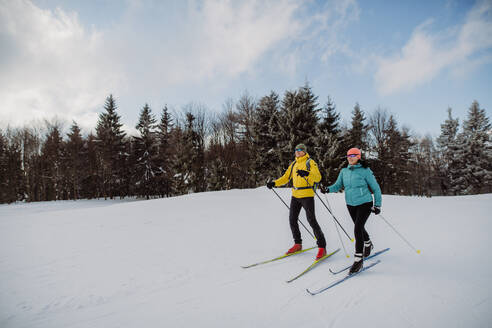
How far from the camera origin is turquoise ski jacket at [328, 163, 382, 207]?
3.49 meters

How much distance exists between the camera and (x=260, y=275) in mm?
3363

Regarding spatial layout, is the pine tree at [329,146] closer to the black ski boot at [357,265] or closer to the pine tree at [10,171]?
the black ski boot at [357,265]

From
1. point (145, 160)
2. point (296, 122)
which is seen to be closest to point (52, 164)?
point (145, 160)

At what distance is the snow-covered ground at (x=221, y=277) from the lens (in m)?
2.28

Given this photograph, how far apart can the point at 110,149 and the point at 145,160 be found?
4596mm

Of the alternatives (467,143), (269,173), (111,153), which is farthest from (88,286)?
(467,143)

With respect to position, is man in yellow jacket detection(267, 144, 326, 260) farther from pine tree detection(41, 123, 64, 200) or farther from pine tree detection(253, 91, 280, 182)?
pine tree detection(41, 123, 64, 200)

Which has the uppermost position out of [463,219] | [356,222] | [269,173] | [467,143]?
[467,143]

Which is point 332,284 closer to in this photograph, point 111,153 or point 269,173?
point 269,173

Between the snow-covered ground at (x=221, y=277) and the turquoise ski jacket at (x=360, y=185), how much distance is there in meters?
1.05

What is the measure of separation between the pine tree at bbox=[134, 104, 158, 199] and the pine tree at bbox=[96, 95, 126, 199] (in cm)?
240

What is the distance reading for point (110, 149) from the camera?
93.9 ft

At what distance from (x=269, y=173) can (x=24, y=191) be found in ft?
101

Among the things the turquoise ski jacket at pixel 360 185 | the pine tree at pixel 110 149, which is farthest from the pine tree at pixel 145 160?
the turquoise ski jacket at pixel 360 185
